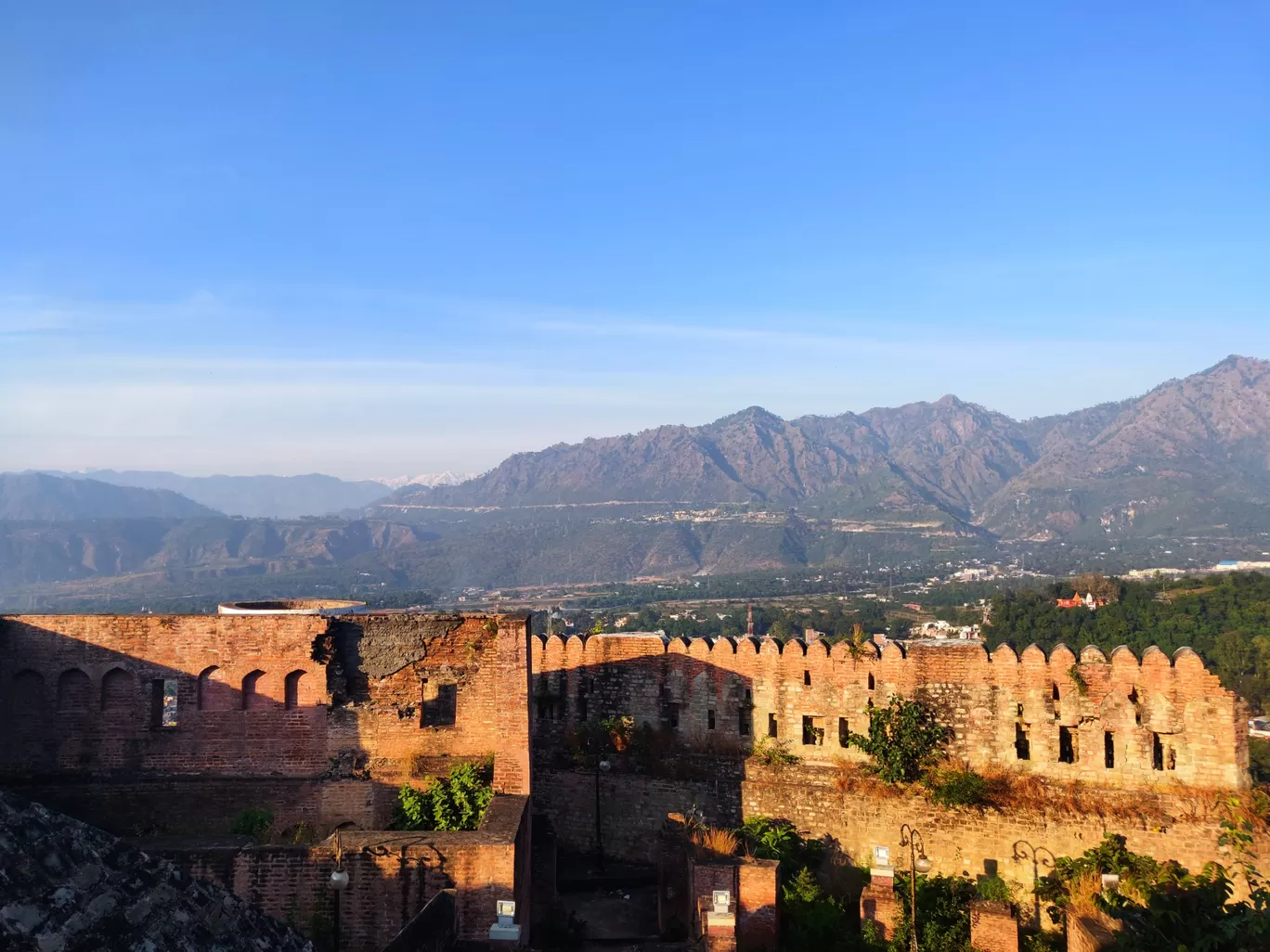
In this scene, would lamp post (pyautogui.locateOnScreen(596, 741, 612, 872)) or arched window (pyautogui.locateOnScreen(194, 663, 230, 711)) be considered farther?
lamp post (pyautogui.locateOnScreen(596, 741, 612, 872))

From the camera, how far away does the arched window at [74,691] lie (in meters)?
16.4

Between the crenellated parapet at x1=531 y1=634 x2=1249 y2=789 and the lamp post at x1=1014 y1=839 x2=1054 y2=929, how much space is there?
1240 millimetres

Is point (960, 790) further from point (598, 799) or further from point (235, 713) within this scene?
point (235, 713)

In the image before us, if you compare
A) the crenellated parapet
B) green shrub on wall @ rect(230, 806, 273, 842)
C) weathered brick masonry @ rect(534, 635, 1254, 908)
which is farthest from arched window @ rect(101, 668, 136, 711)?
the crenellated parapet

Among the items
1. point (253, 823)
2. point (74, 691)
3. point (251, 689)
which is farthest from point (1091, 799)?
point (74, 691)

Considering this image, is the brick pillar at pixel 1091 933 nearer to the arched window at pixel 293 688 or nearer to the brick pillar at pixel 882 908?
the brick pillar at pixel 882 908

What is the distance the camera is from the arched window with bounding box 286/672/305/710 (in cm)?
1655

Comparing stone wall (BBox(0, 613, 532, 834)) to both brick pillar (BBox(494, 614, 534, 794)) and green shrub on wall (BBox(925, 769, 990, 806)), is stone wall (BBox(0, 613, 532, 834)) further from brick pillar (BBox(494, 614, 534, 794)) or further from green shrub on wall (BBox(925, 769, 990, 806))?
green shrub on wall (BBox(925, 769, 990, 806))

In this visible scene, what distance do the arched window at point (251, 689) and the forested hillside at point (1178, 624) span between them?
1594 inches

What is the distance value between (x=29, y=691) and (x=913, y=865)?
14420 mm

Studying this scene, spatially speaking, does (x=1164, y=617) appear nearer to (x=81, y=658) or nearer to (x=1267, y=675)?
(x=1267, y=675)

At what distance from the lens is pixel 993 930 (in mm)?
14211

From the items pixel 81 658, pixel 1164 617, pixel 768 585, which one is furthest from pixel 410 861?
pixel 768 585

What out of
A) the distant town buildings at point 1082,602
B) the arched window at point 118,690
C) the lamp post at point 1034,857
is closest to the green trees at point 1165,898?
the lamp post at point 1034,857
